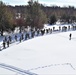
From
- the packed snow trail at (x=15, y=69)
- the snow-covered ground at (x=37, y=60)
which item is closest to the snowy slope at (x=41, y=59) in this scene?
the snow-covered ground at (x=37, y=60)

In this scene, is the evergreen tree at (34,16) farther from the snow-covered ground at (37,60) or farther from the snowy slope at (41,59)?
the snow-covered ground at (37,60)

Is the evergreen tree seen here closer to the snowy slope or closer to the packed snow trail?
the snowy slope

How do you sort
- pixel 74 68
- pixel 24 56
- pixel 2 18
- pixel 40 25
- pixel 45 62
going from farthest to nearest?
pixel 40 25 → pixel 2 18 → pixel 24 56 → pixel 45 62 → pixel 74 68

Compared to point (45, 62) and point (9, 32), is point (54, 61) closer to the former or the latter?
point (45, 62)

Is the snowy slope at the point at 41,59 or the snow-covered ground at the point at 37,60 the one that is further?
the snowy slope at the point at 41,59

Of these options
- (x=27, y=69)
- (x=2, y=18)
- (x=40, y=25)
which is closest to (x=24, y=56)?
(x=27, y=69)

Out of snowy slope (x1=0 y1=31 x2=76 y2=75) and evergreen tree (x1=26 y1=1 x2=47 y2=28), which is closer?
snowy slope (x1=0 y1=31 x2=76 y2=75)

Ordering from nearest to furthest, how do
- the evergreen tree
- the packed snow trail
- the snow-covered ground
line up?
1. the packed snow trail
2. the snow-covered ground
3. the evergreen tree

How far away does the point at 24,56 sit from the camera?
66.0 feet

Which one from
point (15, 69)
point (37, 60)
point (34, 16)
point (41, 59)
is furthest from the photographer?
point (34, 16)

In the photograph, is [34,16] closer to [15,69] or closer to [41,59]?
[41,59]

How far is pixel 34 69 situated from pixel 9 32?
2114cm

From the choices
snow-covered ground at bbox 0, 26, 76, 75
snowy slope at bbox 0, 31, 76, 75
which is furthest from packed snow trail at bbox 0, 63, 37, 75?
snowy slope at bbox 0, 31, 76, 75

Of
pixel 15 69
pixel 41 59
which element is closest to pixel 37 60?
pixel 41 59
